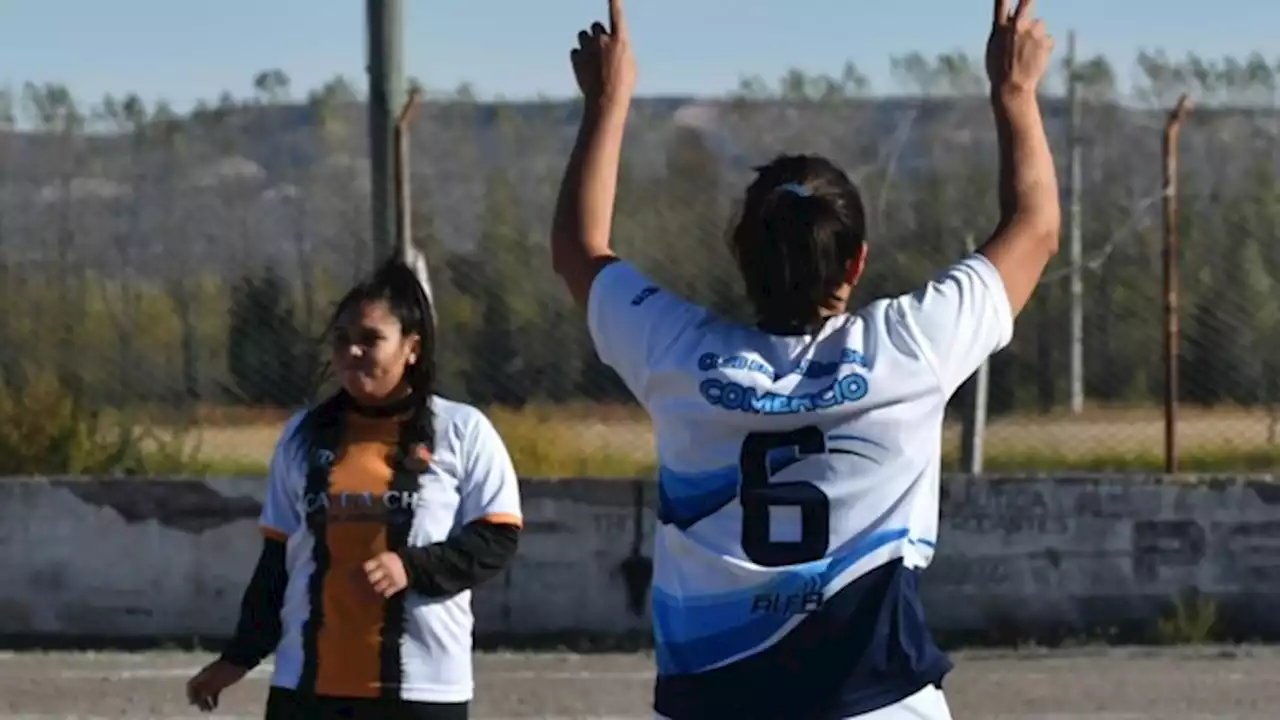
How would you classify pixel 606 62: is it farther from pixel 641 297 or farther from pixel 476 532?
pixel 476 532

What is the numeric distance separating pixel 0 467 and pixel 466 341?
2.47 metres

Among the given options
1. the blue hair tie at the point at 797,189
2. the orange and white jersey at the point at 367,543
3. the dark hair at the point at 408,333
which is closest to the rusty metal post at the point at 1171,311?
the dark hair at the point at 408,333

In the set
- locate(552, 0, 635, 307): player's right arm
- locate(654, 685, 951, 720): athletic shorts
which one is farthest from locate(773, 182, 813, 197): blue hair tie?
locate(654, 685, 951, 720): athletic shorts

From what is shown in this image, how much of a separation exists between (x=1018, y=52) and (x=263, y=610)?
85.7 inches

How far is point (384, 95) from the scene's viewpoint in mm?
11602

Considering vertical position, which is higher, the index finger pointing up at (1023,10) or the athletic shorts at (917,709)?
the index finger pointing up at (1023,10)

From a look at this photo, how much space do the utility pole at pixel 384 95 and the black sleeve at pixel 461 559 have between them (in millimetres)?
6966

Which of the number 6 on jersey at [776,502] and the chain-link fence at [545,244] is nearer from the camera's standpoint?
the number 6 on jersey at [776,502]

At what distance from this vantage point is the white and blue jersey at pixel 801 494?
313 centimetres

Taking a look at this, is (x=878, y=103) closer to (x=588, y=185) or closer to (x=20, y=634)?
(x=20, y=634)

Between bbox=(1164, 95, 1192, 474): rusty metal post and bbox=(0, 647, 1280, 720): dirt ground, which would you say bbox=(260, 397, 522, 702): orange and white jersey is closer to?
bbox=(0, 647, 1280, 720): dirt ground

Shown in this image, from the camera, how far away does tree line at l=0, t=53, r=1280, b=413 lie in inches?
461

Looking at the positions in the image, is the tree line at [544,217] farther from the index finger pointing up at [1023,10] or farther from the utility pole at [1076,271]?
the index finger pointing up at [1023,10]

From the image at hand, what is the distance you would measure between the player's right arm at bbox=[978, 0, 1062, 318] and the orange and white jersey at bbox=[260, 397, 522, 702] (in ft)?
5.64
